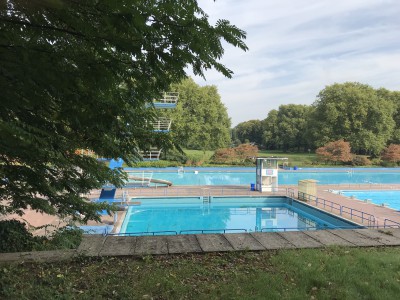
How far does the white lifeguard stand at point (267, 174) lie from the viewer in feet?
85.4

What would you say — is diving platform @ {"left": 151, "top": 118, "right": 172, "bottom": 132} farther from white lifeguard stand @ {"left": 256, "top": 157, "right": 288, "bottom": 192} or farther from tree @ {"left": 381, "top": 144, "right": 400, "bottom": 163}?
tree @ {"left": 381, "top": 144, "right": 400, "bottom": 163}

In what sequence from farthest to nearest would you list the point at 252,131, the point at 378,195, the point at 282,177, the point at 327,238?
the point at 252,131 → the point at 282,177 → the point at 378,195 → the point at 327,238

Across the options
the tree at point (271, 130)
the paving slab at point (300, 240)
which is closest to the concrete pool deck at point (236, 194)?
the paving slab at point (300, 240)

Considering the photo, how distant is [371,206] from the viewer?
2062cm

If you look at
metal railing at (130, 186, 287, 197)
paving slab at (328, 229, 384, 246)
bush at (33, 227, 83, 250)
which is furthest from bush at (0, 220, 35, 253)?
metal railing at (130, 186, 287, 197)

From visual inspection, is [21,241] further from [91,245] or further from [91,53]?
[91,53]

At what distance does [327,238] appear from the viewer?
4965 millimetres

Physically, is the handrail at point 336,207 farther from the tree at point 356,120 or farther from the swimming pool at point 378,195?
the tree at point 356,120

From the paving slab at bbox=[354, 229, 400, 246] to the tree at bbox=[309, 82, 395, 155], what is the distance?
54.5 meters

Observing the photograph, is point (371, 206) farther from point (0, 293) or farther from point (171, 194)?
point (0, 293)

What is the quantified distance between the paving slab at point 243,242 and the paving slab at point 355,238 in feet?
4.55

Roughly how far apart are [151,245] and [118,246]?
1.34 feet

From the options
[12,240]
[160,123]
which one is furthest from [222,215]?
[12,240]

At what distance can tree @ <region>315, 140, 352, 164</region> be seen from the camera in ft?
165
